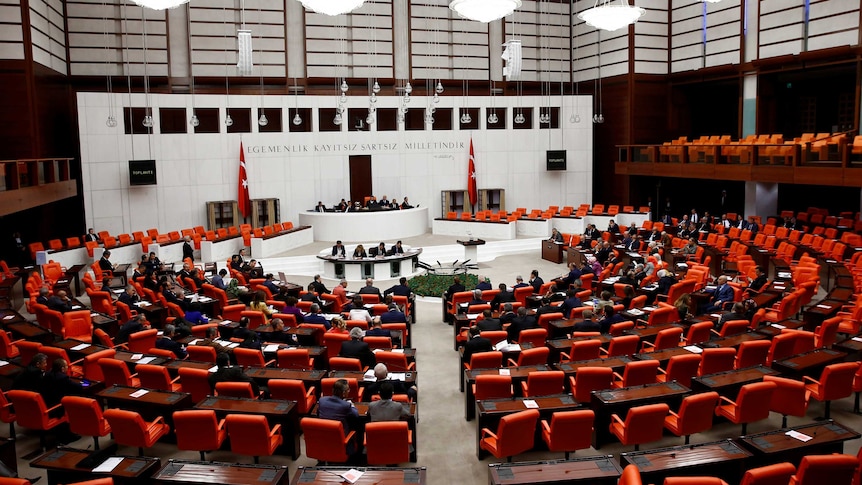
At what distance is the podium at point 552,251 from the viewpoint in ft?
67.5

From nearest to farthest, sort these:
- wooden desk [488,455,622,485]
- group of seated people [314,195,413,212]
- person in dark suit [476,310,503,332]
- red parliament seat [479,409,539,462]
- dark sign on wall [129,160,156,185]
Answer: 1. wooden desk [488,455,622,485]
2. red parliament seat [479,409,539,462]
3. person in dark suit [476,310,503,332]
4. dark sign on wall [129,160,156,185]
5. group of seated people [314,195,413,212]

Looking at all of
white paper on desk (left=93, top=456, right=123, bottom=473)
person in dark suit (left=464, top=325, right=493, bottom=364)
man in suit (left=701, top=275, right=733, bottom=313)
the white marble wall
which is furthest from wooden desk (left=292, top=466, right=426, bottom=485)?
the white marble wall

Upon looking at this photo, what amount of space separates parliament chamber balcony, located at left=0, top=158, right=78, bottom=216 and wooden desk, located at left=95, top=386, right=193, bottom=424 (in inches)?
336

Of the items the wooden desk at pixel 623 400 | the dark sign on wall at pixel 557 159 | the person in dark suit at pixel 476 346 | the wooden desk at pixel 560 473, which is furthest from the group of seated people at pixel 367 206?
the wooden desk at pixel 560 473

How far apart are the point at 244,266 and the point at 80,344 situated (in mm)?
6869

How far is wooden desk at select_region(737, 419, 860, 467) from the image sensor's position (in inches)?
223

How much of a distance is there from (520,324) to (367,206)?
15683 millimetres

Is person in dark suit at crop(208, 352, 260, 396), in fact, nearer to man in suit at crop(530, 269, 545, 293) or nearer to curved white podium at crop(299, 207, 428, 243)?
man in suit at crop(530, 269, 545, 293)

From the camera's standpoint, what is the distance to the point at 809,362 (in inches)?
312

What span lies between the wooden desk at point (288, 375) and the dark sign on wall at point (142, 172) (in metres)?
17.0

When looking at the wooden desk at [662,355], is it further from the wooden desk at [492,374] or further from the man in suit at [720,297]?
the man in suit at [720,297]

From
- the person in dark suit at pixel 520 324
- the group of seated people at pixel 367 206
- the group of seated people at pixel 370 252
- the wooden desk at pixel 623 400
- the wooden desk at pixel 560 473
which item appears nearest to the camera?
the wooden desk at pixel 560 473

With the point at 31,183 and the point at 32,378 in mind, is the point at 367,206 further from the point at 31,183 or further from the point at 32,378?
the point at 32,378

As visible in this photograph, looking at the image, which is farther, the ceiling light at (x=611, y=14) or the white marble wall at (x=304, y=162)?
the white marble wall at (x=304, y=162)
